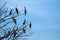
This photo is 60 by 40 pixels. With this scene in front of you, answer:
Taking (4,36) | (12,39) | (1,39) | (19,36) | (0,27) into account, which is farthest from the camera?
(19,36)

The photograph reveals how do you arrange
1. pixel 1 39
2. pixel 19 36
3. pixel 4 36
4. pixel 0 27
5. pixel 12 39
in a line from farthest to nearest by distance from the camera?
1. pixel 19 36
2. pixel 12 39
3. pixel 0 27
4. pixel 4 36
5. pixel 1 39

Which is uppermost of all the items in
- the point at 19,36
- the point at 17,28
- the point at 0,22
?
the point at 0,22

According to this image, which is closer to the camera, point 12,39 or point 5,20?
point 5,20

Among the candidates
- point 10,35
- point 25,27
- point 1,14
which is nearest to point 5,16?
point 1,14

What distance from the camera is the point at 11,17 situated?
46.8 ft

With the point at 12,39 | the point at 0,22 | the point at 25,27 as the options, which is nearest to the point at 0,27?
the point at 0,22

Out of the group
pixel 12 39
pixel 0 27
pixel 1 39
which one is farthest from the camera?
pixel 12 39

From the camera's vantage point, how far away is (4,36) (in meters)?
12.7

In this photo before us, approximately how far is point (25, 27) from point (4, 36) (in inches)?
144

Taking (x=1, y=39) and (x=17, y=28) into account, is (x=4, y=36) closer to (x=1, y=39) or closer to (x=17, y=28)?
(x=1, y=39)

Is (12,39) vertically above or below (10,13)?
below

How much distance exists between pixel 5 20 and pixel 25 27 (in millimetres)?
2760

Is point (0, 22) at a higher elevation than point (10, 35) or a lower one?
higher

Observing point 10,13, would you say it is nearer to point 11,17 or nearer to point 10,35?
point 11,17
